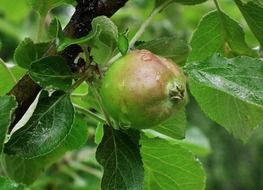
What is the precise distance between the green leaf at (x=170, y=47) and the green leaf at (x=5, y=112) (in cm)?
20

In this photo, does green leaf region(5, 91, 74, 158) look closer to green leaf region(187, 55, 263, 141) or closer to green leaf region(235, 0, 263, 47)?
green leaf region(187, 55, 263, 141)

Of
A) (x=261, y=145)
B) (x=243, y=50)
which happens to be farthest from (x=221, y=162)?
(x=243, y=50)

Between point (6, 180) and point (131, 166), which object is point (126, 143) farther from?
point (6, 180)

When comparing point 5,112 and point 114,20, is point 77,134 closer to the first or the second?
point 5,112

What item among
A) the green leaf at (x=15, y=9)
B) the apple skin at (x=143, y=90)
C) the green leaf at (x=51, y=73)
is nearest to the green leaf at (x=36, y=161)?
the green leaf at (x=51, y=73)

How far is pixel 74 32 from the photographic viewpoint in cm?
101

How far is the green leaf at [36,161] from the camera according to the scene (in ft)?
4.04

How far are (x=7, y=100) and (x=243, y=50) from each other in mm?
484

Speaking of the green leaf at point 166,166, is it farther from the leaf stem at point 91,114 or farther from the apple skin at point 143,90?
the apple skin at point 143,90

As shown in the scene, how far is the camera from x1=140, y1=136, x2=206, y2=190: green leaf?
46.0 inches

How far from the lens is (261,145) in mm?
12266

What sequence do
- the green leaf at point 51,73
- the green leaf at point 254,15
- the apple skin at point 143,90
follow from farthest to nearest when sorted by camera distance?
the green leaf at point 254,15
the green leaf at point 51,73
the apple skin at point 143,90

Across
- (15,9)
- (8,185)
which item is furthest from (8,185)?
(15,9)

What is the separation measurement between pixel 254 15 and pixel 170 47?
197 mm
